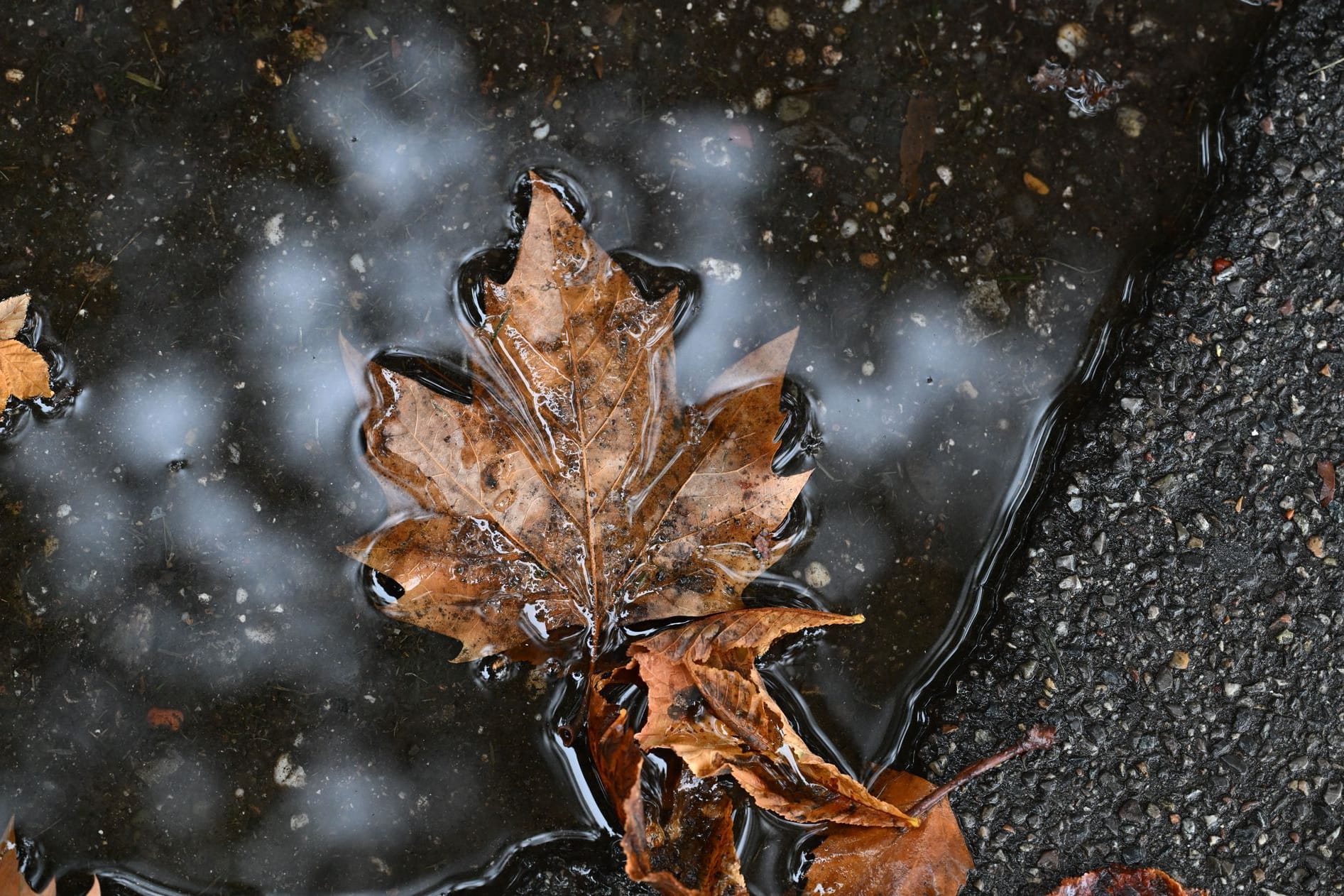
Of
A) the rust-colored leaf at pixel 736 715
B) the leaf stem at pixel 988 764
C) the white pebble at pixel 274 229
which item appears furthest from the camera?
the white pebble at pixel 274 229

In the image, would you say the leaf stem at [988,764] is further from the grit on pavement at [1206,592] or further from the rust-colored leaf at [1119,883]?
the rust-colored leaf at [1119,883]

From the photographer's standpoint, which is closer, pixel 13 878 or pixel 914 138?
pixel 13 878

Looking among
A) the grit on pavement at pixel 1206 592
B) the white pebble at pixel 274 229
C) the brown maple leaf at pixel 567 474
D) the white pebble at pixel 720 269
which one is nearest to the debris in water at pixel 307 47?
the white pebble at pixel 274 229

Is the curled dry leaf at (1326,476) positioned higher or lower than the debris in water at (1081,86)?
lower

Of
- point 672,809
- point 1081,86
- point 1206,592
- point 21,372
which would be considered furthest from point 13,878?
point 1081,86

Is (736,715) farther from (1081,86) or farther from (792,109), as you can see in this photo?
(1081,86)

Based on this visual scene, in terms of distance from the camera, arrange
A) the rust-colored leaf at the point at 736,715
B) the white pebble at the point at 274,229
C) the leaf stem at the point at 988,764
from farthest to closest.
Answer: the white pebble at the point at 274,229
the leaf stem at the point at 988,764
the rust-colored leaf at the point at 736,715
